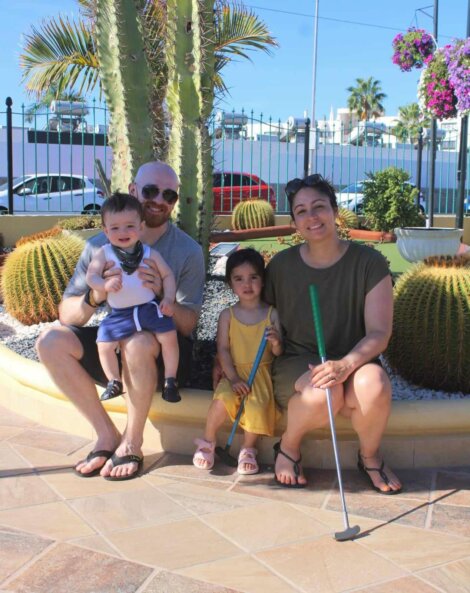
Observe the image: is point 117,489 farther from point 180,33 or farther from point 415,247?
point 415,247

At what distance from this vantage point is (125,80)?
4.30 meters

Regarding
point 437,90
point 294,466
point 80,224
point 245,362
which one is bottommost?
point 294,466

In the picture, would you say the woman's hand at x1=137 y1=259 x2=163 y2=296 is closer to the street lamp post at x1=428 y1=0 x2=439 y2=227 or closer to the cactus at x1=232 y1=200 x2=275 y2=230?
the street lamp post at x1=428 y1=0 x2=439 y2=227

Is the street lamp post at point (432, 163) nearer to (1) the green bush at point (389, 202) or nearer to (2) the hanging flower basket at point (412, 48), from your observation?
(1) the green bush at point (389, 202)

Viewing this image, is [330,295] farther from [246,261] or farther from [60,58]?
[60,58]

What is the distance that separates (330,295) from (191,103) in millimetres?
1589

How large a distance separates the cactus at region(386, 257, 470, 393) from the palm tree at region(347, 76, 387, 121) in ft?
203

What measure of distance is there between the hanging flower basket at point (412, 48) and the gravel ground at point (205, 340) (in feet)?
13.0

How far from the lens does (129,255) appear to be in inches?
141

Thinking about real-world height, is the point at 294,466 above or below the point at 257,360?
below

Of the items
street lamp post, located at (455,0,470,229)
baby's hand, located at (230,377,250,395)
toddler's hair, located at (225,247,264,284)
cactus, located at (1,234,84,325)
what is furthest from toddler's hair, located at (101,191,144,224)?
street lamp post, located at (455,0,470,229)

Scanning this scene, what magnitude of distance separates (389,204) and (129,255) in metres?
10.7

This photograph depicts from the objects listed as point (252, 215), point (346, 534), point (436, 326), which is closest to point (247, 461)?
point (346, 534)

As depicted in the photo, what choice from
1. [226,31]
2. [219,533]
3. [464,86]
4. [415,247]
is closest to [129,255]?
[219,533]
